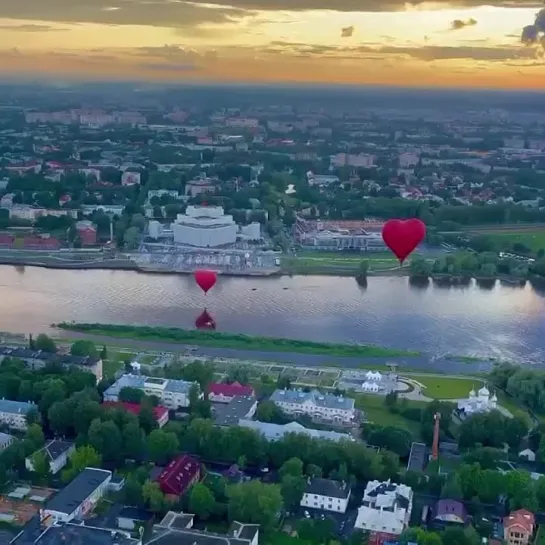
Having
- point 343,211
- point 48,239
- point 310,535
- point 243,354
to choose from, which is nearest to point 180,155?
point 343,211

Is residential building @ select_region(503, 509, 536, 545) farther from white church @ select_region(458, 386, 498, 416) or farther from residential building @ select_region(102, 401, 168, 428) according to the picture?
residential building @ select_region(102, 401, 168, 428)

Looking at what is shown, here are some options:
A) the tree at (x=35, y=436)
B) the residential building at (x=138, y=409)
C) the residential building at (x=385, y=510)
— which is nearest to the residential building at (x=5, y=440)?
the tree at (x=35, y=436)

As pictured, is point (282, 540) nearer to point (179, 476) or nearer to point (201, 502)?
point (201, 502)

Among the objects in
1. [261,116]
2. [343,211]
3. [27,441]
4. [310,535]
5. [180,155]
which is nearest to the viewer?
[310,535]

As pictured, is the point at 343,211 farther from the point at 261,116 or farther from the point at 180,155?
the point at 261,116

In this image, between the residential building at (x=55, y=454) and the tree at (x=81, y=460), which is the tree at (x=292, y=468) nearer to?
the tree at (x=81, y=460)

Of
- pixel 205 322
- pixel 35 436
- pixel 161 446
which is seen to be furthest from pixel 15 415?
pixel 205 322

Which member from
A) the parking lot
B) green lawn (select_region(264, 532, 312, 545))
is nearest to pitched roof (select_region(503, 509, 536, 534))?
green lawn (select_region(264, 532, 312, 545))
